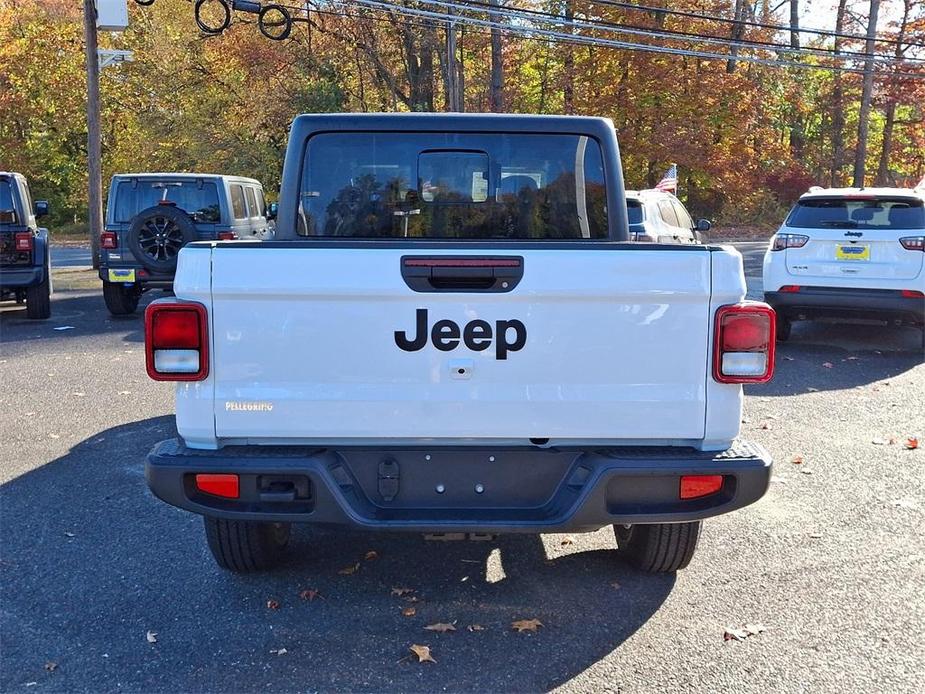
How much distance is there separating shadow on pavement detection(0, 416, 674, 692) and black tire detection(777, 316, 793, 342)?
292 inches

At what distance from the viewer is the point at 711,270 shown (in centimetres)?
347

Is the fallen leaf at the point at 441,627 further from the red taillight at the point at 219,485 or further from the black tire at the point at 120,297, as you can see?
the black tire at the point at 120,297

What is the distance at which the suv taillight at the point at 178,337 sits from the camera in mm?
3467

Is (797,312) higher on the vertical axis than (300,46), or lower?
lower

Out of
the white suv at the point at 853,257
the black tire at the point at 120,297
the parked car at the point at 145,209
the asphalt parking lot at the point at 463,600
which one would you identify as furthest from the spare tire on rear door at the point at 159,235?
the white suv at the point at 853,257

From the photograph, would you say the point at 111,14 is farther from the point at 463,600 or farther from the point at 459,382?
the point at 459,382

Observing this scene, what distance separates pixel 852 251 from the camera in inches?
412

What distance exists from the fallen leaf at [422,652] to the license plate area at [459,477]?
57 centimetres

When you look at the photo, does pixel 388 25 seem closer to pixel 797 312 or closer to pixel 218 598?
pixel 797 312

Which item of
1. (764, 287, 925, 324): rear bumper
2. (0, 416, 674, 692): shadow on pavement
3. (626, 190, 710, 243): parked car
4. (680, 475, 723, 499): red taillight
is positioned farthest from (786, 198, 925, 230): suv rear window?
(680, 475, 723, 499): red taillight

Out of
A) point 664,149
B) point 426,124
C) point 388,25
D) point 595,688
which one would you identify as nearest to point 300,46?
point 388,25

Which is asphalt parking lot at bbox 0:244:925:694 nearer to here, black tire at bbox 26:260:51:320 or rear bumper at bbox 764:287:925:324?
rear bumper at bbox 764:287:925:324

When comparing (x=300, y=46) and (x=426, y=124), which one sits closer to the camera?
(x=426, y=124)

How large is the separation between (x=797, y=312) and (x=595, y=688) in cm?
857
